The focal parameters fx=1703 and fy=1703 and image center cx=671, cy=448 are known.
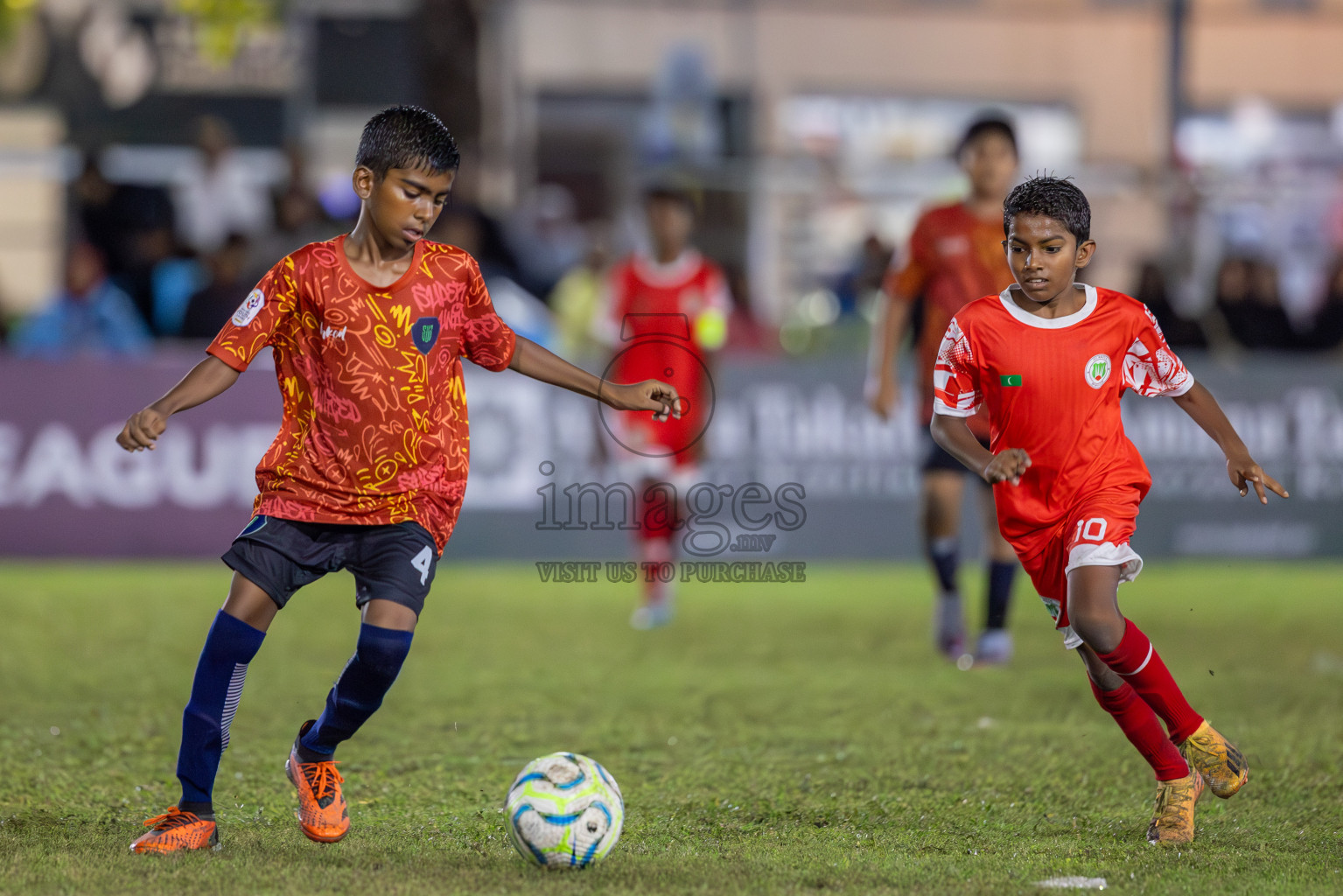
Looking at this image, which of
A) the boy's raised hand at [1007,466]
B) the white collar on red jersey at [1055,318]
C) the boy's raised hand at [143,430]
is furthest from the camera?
the white collar on red jersey at [1055,318]

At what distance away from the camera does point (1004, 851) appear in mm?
4520

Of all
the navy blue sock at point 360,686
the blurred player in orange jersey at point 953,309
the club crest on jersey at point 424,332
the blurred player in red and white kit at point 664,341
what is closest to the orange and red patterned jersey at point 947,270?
the blurred player in orange jersey at point 953,309

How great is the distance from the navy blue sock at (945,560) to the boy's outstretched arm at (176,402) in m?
4.42

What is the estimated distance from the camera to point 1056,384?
4820 millimetres

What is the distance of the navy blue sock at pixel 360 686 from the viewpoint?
4426mm

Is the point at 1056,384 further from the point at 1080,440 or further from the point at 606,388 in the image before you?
the point at 606,388

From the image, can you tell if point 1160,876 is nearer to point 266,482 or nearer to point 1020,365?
point 1020,365

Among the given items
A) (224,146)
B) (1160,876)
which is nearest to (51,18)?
(224,146)

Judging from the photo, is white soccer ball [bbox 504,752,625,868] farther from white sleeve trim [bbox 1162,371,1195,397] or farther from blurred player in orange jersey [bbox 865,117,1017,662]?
blurred player in orange jersey [bbox 865,117,1017,662]

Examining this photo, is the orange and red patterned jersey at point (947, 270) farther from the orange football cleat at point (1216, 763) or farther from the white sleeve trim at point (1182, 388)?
the orange football cleat at point (1216, 763)

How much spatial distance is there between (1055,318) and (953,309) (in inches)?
120

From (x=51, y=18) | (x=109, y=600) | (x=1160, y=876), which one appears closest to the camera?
(x=1160, y=876)

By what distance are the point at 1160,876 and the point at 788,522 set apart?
794 centimetres

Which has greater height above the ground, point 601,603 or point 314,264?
point 314,264
